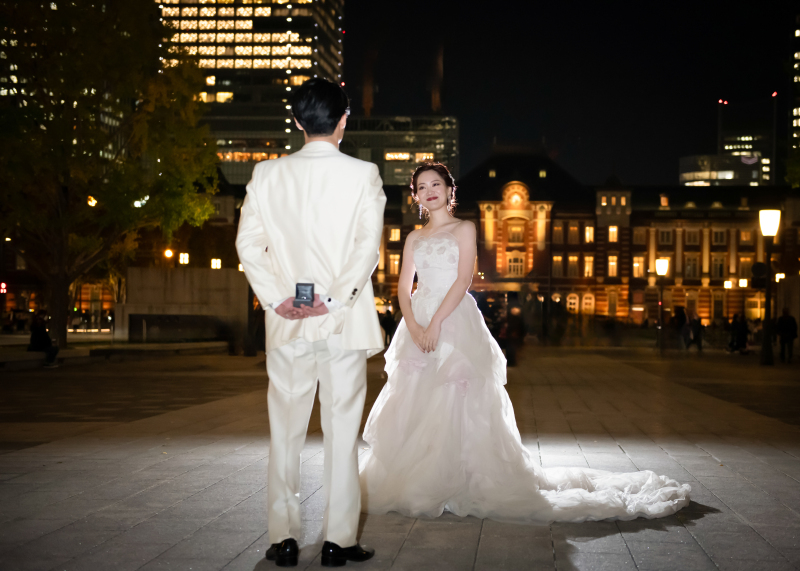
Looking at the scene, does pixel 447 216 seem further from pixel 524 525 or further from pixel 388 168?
pixel 388 168

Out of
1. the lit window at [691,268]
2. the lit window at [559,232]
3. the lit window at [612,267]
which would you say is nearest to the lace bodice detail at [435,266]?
the lit window at [559,232]

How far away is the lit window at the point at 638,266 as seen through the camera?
73500 millimetres

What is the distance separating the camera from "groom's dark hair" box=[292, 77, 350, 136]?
363cm

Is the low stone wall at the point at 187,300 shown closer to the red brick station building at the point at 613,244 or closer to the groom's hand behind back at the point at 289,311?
the groom's hand behind back at the point at 289,311

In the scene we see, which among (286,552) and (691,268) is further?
(691,268)

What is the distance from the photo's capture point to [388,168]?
15612 centimetres

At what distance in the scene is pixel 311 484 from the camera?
5457 mm

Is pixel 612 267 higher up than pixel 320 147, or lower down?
higher up

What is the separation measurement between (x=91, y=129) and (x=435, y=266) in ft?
69.7

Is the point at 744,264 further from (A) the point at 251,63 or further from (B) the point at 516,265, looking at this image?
(A) the point at 251,63

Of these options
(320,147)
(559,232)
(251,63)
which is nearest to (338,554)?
(320,147)

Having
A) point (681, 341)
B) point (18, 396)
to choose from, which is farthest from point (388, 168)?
point (18, 396)

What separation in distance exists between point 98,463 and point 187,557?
9.45ft

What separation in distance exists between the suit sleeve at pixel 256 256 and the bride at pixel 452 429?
1214mm
